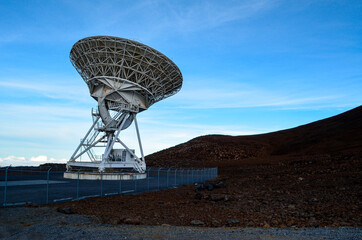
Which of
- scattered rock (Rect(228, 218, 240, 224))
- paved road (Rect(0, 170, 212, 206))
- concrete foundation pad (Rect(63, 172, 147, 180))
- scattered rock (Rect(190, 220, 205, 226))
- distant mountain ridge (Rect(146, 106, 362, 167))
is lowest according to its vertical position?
scattered rock (Rect(228, 218, 240, 224))

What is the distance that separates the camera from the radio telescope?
28.3 meters

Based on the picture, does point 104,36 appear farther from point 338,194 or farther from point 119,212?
point 338,194

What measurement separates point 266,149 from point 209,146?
1383 centimetres

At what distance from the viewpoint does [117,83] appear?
29.9 m

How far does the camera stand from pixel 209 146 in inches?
2980

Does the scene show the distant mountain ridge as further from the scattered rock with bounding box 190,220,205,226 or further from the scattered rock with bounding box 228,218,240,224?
the scattered rock with bounding box 190,220,205,226

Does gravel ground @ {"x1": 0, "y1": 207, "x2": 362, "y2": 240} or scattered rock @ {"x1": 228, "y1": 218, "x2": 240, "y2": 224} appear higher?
gravel ground @ {"x1": 0, "y1": 207, "x2": 362, "y2": 240}

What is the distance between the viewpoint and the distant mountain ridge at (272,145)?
60.4 meters

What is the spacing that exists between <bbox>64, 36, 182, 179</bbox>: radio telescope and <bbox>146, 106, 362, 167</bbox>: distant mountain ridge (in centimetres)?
3126

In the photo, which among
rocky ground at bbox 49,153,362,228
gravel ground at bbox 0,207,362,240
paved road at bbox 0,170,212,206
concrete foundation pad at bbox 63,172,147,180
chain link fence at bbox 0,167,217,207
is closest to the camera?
gravel ground at bbox 0,207,362,240

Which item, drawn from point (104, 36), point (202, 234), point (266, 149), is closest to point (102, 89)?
point (104, 36)

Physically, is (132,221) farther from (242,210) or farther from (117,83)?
(117,83)

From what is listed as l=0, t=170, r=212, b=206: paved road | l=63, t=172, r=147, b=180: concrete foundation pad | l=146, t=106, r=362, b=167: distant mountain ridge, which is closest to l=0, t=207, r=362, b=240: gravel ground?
l=0, t=170, r=212, b=206: paved road

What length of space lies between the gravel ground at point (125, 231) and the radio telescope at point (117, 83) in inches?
729
